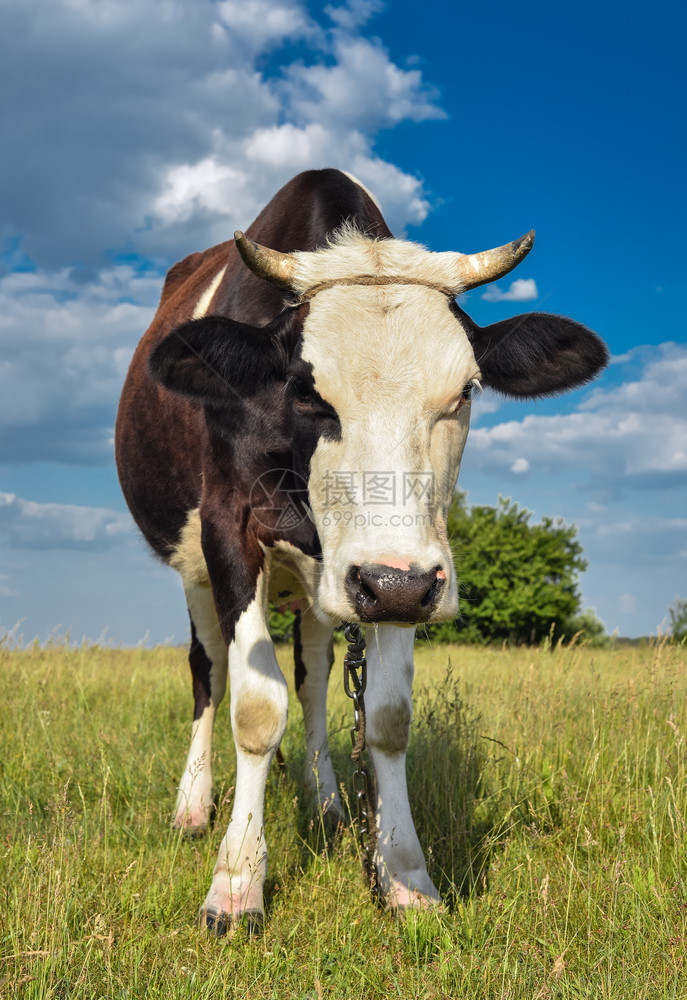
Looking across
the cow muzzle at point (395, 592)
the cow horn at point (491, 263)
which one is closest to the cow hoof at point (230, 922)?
the cow muzzle at point (395, 592)

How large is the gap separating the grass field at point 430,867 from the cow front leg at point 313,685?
0.73ft

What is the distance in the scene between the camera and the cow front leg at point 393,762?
3.53m

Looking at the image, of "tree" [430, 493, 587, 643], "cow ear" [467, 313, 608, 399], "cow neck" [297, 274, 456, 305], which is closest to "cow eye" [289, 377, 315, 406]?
"cow neck" [297, 274, 456, 305]

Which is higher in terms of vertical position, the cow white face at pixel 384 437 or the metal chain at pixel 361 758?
the cow white face at pixel 384 437

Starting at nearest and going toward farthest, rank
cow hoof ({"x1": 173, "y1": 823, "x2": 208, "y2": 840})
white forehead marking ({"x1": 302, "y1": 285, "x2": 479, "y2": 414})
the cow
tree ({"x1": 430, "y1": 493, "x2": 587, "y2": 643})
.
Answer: the cow → white forehead marking ({"x1": 302, "y1": 285, "x2": 479, "y2": 414}) → cow hoof ({"x1": 173, "y1": 823, "x2": 208, "y2": 840}) → tree ({"x1": 430, "y1": 493, "x2": 587, "y2": 643})

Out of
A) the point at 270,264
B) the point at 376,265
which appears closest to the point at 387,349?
the point at 376,265

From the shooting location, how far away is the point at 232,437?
3875 millimetres

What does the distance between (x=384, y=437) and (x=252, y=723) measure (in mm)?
1516

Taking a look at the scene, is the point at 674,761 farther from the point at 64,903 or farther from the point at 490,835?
the point at 64,903

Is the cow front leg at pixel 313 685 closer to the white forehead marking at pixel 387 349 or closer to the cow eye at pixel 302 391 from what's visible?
the cow eye at pixel 302 391

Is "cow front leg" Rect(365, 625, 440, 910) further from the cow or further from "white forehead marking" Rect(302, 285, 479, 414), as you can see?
"white forehead marking" Rect(302, 285, 479, 414)

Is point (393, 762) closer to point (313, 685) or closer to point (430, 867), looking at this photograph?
point (430, 867)

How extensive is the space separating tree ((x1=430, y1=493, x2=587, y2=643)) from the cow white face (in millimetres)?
16658

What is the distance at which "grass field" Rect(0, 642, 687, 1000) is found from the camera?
2.73 metres
